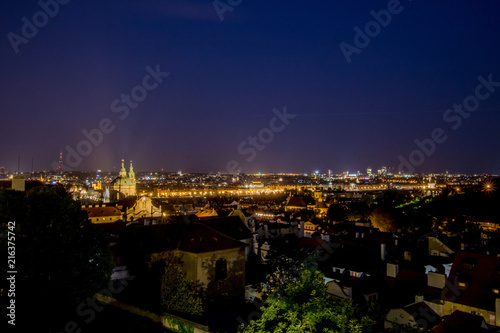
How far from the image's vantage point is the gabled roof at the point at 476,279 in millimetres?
21031

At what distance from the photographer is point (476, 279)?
73.9ft

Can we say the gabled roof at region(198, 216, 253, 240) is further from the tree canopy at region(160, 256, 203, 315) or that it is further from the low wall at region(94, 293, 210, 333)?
the low wall at region(94, 293, 210, 333)

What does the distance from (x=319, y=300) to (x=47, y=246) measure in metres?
11.2

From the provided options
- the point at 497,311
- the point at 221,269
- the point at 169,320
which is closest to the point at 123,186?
the point at 221,269

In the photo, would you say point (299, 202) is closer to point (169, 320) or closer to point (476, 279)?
point (476, 279)

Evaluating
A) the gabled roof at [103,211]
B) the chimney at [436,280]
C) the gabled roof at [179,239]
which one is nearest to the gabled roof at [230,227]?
the gabled roof at [179,239]

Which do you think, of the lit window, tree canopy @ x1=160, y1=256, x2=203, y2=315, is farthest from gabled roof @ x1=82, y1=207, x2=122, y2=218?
tree canopy @ x1=160, y1=256, x2=203, y2=315

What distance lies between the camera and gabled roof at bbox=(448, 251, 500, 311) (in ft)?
69.0

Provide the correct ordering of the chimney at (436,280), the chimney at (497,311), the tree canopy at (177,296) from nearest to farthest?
1. the tree canopy at (177,296)
2. the chimney at (497,311)
3. the chimney at (436,280)

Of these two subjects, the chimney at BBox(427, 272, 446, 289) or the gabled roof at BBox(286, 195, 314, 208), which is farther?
the gabled roof at BBox(286, 195, 314, 208)

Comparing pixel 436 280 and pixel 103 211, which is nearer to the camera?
pixel 436 280

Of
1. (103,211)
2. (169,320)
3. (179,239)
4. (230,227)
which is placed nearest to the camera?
(169,320)

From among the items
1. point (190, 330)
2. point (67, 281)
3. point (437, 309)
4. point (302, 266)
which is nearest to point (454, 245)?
point (437, 309)

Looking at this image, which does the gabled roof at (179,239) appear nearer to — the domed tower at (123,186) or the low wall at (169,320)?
the low wall at (169,320)
